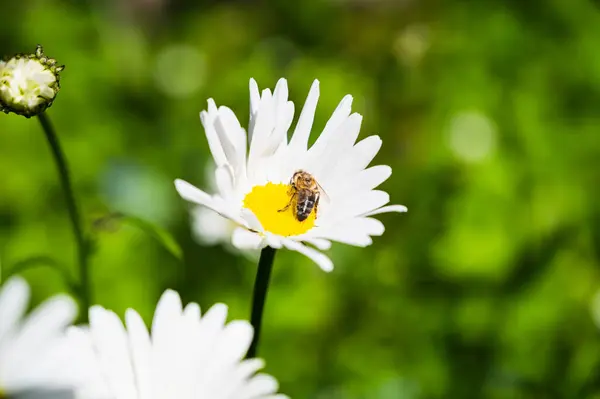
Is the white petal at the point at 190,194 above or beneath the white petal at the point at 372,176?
beneath

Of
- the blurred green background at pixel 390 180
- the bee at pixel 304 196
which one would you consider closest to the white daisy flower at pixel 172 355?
the bee at pixel 304 196

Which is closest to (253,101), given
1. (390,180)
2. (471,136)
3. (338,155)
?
(338,155)

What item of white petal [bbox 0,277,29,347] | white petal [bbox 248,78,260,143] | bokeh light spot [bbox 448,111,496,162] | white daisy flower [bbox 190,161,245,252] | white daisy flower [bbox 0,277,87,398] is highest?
bokeh light spot [bbox 448,111,496,162]

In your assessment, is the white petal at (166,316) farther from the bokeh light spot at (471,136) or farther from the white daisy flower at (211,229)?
the bokeh light spot at (471,136)

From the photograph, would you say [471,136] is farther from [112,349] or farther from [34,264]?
[112,349]

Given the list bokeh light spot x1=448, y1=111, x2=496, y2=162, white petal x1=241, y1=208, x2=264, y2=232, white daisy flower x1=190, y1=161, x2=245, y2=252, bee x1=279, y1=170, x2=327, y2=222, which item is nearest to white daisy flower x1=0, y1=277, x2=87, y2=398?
white petal x1=241, y1=208, x2=264, y2=232

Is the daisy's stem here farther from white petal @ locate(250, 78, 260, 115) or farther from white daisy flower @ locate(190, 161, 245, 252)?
white daisy flower @ locate(190, 161, 245, 252)

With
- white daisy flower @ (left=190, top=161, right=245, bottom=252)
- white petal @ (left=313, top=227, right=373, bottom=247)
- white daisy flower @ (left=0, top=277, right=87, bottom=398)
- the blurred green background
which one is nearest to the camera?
white daisy flower @ (left=0, top=277, right=87, bottom=398)
